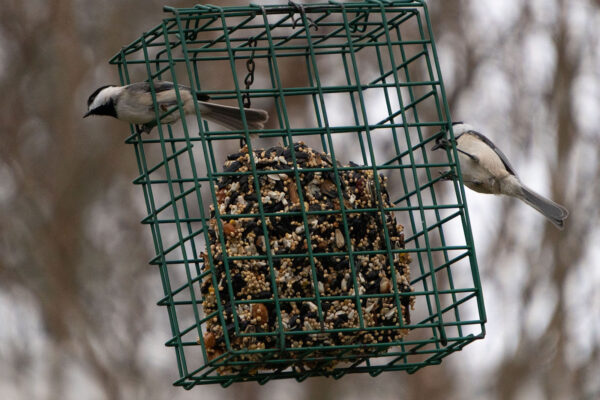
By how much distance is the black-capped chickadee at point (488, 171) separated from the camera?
7.39 meters

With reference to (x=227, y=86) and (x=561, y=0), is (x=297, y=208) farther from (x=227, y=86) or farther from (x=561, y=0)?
(x=561, y=0)

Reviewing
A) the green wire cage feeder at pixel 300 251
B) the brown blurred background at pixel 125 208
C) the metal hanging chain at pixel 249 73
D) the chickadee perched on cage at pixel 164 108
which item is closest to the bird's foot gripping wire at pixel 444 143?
the green wire cage feeder at pixel 300 251

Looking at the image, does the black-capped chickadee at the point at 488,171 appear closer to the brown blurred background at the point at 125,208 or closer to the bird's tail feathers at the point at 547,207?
the bird's tail feathers at the point at 547,207

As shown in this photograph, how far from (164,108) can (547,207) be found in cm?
287

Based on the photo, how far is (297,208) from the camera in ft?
18.4

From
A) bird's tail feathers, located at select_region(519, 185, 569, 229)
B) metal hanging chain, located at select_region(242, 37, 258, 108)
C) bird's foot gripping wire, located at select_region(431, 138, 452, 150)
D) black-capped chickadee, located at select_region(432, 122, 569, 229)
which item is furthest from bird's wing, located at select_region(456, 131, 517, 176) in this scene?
metal hanging chain, located at select_region(242, 37, 258, 108)

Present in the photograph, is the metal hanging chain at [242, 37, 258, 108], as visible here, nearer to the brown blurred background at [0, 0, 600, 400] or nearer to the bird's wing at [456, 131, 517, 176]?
the bird's wing at [456, 131, 517, 176]

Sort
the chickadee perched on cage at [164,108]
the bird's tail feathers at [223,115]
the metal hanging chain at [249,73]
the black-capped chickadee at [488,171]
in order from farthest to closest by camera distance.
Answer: the black-capped chickadee at [488,171] → the bird's tail feathers at [223,115] → the chickadee perched on cage at [164,108] → the metal hanging chain at [249,73]

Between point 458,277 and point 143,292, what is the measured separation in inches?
156

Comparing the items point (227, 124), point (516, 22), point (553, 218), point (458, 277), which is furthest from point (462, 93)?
point (227, 124)

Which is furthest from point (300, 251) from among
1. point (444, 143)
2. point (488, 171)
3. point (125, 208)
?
point (125, 208)

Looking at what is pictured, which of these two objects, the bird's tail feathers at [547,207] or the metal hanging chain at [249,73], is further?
the bird's tail feathers at [547,207]

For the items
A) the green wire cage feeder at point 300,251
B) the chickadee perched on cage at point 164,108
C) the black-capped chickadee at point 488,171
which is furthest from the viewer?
the black-capped chickadee at point 488,171

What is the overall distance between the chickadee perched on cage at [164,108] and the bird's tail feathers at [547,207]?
2336 millimetres
